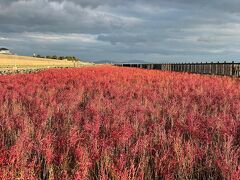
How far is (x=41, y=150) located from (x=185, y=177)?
1.94 meters

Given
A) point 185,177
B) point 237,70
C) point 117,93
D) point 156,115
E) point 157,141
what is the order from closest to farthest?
point 185,177
point 157,141
point 156,115
point 117,93
point 237,70

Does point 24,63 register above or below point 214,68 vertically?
below

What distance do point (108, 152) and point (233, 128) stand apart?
2659 millimetres

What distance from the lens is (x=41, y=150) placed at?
5539 mm

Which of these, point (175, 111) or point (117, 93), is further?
point (117, 93)

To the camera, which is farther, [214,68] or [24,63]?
[24,63]

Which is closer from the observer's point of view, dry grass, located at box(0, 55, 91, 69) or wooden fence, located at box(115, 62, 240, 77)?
wooden fence, located at box(115, 62, 240, 77)

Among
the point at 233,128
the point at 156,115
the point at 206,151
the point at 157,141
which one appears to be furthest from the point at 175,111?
the point at 206,151

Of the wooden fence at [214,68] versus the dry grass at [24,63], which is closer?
the wooden fence at [214,68]

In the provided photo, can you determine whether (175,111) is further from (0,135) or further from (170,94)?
(170,94)

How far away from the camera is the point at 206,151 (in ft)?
18.4

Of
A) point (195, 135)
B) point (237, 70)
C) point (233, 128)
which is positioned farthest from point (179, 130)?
point (237, 70)

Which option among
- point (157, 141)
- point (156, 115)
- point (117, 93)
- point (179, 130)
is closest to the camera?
point (157, 141)

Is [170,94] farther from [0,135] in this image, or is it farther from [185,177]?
[185,177]
